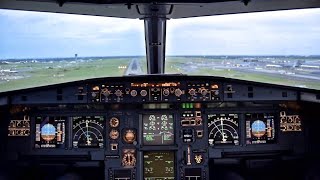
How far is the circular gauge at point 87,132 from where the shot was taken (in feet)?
17.6

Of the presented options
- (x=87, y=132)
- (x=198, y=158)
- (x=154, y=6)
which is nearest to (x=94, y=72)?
(x=87, y=132)

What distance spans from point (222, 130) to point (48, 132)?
1.85 metres

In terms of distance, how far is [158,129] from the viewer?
17.6 ft

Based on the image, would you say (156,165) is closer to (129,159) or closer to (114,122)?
(129,159)

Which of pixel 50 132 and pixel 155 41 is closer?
pixel 50 132

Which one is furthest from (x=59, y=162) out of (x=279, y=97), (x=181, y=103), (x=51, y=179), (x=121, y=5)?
(x=279, y=97)

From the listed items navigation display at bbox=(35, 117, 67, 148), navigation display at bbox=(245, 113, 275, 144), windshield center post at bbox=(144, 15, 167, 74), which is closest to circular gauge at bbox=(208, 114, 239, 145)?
navigation display at bbox=(245, 113, 275, 144)

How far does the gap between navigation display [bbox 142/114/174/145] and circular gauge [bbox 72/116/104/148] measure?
0.48 m

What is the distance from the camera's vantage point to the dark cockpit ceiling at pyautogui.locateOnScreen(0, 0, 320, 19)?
4883 millimetres

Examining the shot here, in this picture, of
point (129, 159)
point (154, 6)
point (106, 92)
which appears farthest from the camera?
point (129, 159)

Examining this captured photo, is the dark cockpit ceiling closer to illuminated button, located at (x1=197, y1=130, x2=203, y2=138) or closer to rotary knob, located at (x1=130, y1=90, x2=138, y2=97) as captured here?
rotary knob, located at (x1=130, y1=90, x2=138, y2=97)

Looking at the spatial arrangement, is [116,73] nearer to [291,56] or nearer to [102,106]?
[102,106]

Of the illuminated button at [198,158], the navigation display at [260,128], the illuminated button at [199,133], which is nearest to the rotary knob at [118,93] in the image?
the illuminated button at [199,133]

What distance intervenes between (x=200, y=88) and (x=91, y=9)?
4.54ft
